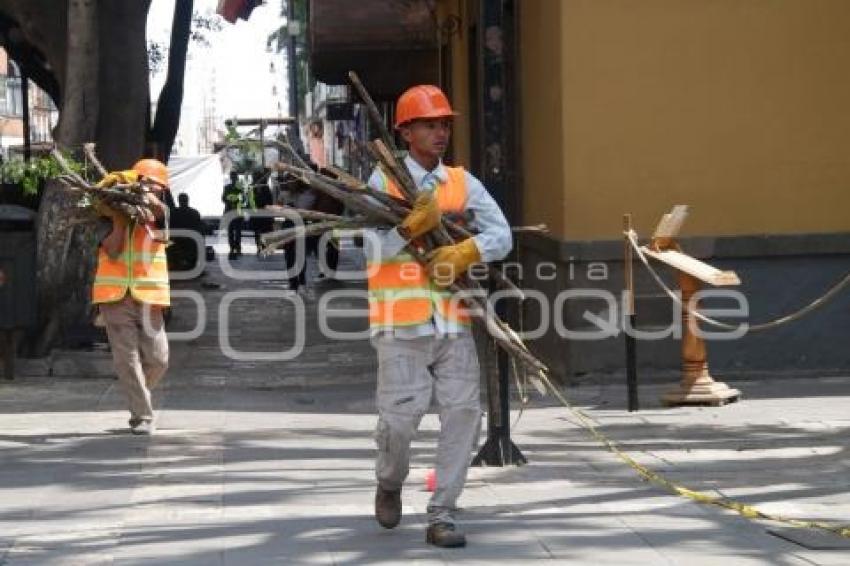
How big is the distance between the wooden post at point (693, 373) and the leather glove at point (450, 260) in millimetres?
4433

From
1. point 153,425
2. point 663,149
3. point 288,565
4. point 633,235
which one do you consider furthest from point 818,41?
point 288,565

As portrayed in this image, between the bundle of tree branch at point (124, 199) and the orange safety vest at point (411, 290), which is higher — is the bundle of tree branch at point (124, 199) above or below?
above

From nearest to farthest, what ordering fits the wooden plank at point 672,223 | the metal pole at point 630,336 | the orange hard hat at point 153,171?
the orange hard hat at point 153,171
the metal pole at point 630,336
the wooden plank at point 672,223

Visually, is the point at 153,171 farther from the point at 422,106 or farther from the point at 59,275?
the point at 422,106

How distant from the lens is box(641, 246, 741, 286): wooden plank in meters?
10.9

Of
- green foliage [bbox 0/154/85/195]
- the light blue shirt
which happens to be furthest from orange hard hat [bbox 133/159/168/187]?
the light blue shirt

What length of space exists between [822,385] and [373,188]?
19.8 ft

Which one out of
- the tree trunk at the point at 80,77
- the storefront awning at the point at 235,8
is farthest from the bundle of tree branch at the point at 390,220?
the storefront awning at the point at 235,8

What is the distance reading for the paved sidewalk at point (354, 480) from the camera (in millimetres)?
7199

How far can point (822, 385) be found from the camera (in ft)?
40.6

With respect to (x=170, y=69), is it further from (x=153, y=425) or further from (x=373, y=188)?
(x=373, y=188)

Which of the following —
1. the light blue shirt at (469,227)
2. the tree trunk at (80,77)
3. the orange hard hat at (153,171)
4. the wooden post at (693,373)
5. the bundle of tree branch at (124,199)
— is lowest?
the wooden post at (693,373)

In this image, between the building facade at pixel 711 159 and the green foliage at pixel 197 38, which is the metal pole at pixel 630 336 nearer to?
the building facade at pixel 711 159

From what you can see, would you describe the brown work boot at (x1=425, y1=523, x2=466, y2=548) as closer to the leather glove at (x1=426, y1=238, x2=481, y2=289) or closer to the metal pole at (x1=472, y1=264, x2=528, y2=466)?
the leather glove at (x1=426, y1=238, x2=481, y2=289)
